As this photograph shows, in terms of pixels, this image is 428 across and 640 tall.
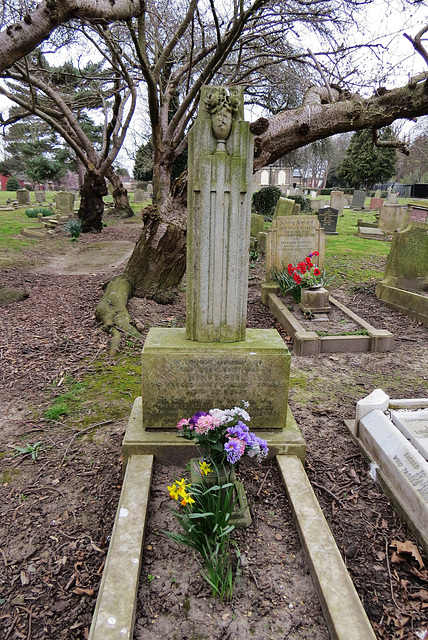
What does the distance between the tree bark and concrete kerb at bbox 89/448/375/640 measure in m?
15.9

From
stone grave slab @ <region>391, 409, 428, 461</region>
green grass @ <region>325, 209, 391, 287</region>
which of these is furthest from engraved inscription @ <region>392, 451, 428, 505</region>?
green grass @ <region>325, 209, 391, 287</region>

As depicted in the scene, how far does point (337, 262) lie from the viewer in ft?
39.6

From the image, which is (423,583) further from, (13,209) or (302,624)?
(13,209)

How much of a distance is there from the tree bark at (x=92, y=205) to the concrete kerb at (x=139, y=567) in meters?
15.9

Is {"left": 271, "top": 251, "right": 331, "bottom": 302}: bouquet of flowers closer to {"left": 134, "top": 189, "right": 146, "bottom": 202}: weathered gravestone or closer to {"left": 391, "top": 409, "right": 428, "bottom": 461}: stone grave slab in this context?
{"left": 391, "top": 409, "right": 428, "bottom": 461}: stone grave slab

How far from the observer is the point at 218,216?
3449mm

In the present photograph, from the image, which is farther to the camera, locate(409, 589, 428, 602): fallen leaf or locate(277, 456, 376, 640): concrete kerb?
locate(409, 589, 428, 602): fallen leaf

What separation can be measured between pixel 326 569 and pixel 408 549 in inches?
27.6

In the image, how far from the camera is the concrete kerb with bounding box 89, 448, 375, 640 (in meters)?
2.17

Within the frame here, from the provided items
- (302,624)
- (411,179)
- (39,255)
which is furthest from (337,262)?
(411,179)

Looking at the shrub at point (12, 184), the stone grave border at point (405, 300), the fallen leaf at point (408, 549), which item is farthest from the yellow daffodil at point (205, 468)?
the shrub at point (12, 184)

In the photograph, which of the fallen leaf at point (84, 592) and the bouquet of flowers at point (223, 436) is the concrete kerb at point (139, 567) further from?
the bouquet of flowers at point (223, 436)

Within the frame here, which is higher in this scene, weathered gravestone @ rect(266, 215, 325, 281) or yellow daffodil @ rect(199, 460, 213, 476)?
weathered gravestone @ rect(266, 215, 325, 281)

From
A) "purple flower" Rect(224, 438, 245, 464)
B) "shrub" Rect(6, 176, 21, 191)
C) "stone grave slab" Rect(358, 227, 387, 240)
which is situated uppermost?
"shrub" Rect(6, 176, 21, 191)
